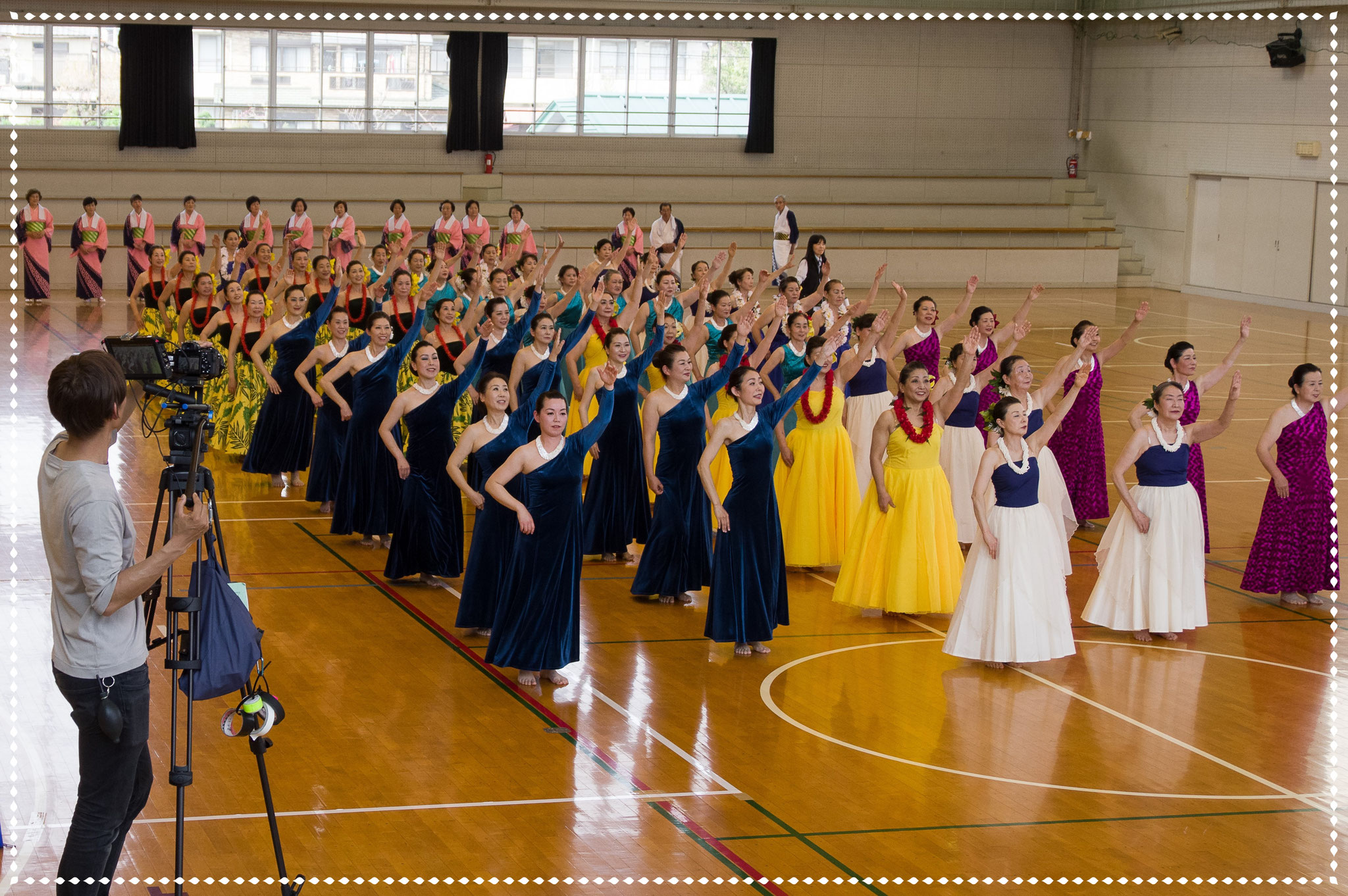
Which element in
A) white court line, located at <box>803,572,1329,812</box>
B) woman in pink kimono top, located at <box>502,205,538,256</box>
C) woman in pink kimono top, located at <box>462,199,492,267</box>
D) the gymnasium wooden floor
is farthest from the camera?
woman in pink kimono top, located at <box>462,199,492,267</box>

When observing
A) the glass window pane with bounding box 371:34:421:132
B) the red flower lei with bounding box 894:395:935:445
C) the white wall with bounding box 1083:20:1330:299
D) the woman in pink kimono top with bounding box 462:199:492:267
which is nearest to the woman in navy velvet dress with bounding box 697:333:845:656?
the red flower lei with bounding box 894:395:935:445

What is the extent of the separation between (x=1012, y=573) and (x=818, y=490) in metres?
2.17

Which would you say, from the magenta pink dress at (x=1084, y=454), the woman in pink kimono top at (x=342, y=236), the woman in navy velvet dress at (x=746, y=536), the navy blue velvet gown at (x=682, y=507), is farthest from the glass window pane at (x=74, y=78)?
the woman in navy velvet dress at (x=746, y=536)

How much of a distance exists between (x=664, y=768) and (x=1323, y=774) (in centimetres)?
290

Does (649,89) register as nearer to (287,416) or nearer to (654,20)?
(654,20)

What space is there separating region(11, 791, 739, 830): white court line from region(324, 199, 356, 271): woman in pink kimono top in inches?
675

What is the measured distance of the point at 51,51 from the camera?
27875 millimetres

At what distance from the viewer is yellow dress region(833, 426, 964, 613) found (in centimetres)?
909

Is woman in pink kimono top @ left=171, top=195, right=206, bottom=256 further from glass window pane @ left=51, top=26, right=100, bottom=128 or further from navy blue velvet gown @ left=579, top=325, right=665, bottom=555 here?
navy blue velvet gown @ left=579, top=325, right=665, bottom=555

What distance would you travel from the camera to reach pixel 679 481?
30.7 feet

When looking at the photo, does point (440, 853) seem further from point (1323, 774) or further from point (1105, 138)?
point (1105, 138)

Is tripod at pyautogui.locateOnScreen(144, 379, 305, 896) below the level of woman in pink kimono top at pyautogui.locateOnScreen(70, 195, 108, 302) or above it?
below

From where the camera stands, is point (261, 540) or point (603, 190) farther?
point (603, 190)

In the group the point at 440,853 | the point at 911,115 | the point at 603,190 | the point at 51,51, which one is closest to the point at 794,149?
the point at 911,115
